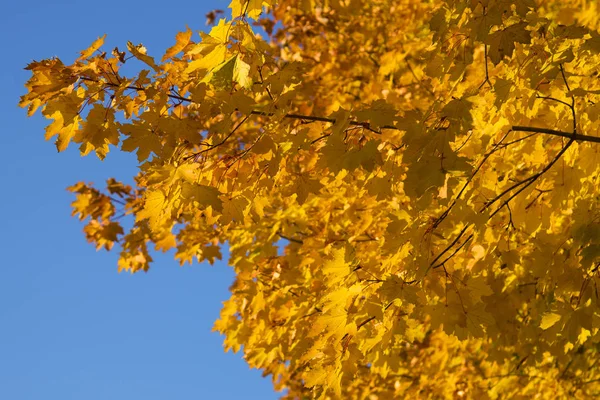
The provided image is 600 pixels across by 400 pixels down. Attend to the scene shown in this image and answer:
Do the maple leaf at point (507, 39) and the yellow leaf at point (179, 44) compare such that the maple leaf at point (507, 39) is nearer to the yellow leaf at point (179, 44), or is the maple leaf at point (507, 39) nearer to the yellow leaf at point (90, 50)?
the yellow leaf at point (179, 44)

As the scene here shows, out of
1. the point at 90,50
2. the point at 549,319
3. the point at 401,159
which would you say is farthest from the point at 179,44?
the point at 549,319

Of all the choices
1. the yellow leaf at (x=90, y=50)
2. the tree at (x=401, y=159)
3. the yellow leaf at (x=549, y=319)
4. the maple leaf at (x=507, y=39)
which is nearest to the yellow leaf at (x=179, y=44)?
the tree at (x=401, y=159)

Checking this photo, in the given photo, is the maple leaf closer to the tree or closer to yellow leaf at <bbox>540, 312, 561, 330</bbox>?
the tree

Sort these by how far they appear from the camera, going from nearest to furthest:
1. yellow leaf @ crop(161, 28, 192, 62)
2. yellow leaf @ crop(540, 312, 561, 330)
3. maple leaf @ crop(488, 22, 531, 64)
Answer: maple leaf @ crop(488, 22, 531, 64) → yellow leaf @ crop(540, 312, 561, 330) → yellow leaf @ crop(161, 28, 192, 62)

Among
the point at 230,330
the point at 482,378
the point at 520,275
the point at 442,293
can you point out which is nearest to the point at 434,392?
the point at 482,378

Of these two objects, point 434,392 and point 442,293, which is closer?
point 442,293

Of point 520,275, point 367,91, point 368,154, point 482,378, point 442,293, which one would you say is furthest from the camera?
point 367,91

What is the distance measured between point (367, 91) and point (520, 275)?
3.68 meters

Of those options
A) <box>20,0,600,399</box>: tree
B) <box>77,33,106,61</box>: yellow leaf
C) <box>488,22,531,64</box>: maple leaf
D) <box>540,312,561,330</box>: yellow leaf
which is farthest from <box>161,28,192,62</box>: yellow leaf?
<box>540,312,561,330</box>: yellow leaf

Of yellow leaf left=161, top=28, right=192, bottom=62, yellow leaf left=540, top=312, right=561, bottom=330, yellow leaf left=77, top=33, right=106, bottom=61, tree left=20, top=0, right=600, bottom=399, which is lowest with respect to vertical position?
yellow leaf left=540, top=312, right=561, bottom=330

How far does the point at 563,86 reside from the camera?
3.51m

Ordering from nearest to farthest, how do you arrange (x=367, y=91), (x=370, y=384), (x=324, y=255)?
(x=324, y=255), (x=370, y=384), (x=367, y=91)

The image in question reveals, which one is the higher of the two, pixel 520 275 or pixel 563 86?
pixel 563 86

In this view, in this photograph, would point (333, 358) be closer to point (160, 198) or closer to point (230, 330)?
point (160, 198)
